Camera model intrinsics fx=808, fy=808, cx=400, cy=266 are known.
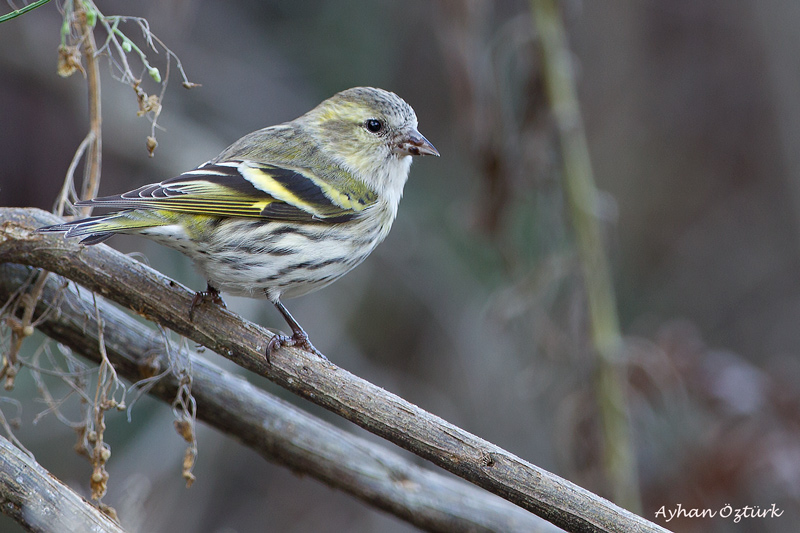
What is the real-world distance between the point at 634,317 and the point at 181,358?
5.34 metres

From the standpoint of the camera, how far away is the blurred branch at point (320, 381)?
2.38 metres

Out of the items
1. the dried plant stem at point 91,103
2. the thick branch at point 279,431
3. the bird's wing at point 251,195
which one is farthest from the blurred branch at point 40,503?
the dried plant stem at point 91,103

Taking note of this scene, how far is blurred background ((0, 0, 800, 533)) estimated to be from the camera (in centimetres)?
470

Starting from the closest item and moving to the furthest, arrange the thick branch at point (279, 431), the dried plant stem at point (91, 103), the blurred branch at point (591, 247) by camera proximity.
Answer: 1. the dried plant stem at point (91, 103)
2. the thick branch at point (279, 431)
3. the blurred branch at point (591, 247)

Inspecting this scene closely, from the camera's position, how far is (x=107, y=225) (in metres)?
2.79

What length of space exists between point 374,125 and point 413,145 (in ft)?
0.72

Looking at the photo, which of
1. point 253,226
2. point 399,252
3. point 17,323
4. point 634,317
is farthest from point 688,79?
point 17,323

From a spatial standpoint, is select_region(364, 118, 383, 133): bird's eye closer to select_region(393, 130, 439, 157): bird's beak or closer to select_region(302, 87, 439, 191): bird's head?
select_region(302, 87, 439, 191): bird's head

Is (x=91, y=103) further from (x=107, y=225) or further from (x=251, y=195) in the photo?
(x=251, y=195)

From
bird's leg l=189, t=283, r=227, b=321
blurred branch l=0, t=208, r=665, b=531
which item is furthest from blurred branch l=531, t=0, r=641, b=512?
bird's leg l=189, t=283, r=227, b=321

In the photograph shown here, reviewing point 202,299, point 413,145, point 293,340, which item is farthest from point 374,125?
point 202,299

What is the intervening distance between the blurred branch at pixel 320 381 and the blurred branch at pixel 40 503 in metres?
0.64

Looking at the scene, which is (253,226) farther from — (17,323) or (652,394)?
(652,394)

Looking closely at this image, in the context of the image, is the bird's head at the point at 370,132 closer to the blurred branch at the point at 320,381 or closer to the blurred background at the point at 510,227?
the blurred background at the point at 510,227
